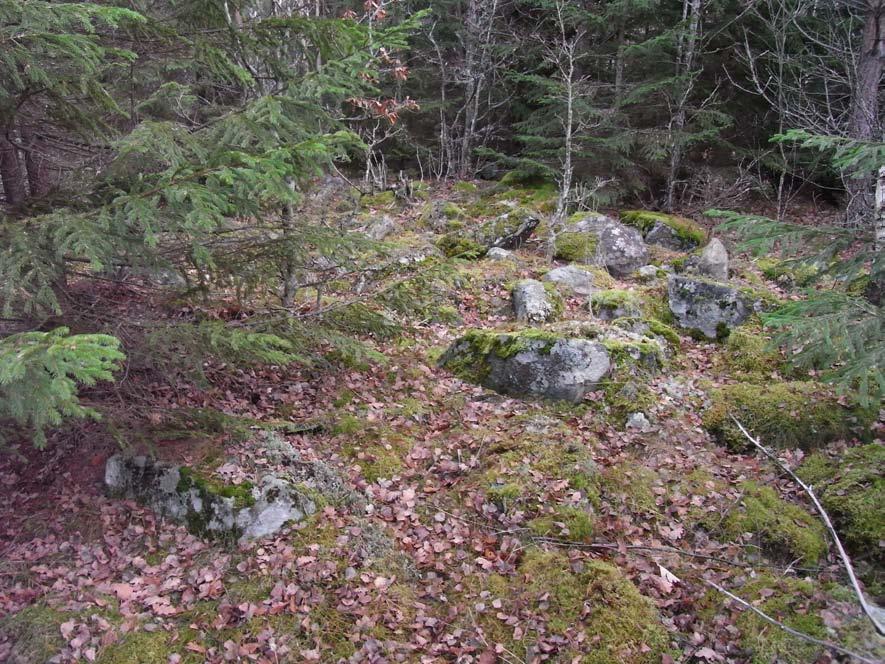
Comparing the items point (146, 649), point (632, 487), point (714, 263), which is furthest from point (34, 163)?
point (714, 263)

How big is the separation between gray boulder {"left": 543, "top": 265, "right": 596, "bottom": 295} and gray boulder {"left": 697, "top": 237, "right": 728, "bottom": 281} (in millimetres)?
2363

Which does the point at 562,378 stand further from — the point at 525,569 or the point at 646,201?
the point at 646,201

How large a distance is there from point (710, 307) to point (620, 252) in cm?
363

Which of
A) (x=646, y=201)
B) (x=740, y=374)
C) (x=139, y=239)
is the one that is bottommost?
(x=740, y=374)

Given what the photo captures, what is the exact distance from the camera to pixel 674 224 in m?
13.9

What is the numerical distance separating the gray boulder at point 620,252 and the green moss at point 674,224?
2.03 metres

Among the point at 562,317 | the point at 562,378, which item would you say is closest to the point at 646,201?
the point at 562,317

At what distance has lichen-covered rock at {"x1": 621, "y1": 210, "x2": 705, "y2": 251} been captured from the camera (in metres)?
13.6

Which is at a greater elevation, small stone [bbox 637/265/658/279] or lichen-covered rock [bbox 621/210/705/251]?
lichen-covered rock [bbox 621/210/705/251]

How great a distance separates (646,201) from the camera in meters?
17.0

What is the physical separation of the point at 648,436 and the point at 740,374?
2.07 m

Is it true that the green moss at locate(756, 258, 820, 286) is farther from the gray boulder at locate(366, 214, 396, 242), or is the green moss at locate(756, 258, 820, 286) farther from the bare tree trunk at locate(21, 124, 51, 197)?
the bare tree trunk at locate(21, 124, 51, 197)

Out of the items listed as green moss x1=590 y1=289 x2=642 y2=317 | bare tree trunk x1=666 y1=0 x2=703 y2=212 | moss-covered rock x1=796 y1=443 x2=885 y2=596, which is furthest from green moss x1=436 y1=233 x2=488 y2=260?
moss-covered rock x1=796 y1=443 x2=885 y2=596

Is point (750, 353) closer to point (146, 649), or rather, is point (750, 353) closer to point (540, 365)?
point (540, 365)
